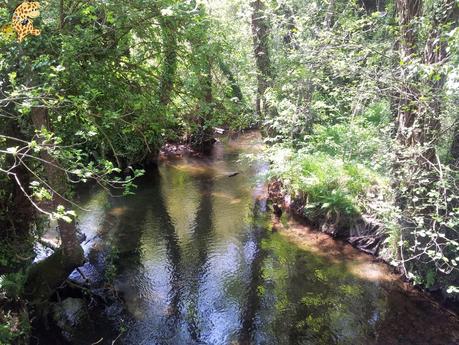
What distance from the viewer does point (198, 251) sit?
32.9ft

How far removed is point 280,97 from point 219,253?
5.83 m

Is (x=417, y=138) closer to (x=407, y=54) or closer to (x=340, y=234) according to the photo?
(x=407, y=54)

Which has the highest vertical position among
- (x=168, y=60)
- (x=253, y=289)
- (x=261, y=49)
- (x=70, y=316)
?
(x=168, y=60)

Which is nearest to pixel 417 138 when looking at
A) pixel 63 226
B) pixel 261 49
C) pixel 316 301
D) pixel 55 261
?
pixel 316 301

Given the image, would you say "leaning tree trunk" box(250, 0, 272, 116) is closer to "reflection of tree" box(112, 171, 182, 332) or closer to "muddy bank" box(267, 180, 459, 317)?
"muddy bank" box(267, 180, 459, 317)

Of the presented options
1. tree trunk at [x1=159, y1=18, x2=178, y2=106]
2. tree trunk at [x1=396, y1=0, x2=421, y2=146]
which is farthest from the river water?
tree trunk at [x1=159, y1=18, x2=178, y2=106]

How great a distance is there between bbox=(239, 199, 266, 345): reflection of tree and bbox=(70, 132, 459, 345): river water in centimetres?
2

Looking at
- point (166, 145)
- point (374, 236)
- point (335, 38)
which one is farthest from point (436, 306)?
point (166, 145)

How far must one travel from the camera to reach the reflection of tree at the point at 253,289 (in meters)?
7.21

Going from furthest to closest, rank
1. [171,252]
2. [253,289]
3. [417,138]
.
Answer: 1. [171,252]
2. [253,289]
3. [417,138]

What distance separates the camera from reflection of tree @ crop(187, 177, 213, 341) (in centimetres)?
754

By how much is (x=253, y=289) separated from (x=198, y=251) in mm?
2045

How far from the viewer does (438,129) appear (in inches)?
298

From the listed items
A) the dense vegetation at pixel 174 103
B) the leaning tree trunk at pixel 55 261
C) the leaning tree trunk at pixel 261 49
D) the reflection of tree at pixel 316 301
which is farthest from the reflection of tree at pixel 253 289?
the leaning tree trunk at pixel 261 49
